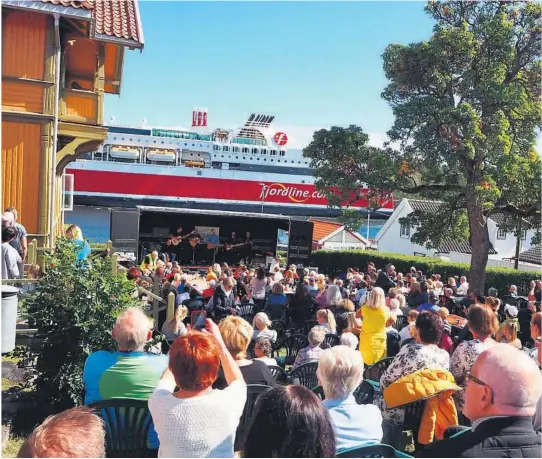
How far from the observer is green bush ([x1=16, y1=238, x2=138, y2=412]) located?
4832 mm

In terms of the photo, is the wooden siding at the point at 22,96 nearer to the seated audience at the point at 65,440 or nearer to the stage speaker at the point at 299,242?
the seated audience at the point at 65,440

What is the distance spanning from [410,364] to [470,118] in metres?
11.9

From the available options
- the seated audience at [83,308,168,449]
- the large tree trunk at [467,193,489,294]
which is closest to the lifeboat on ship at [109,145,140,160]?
the large tree trunk at [467,193,489,294]

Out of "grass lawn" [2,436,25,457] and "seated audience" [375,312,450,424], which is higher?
"seated audience" [375,312,450,424]

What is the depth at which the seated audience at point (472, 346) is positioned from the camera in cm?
409

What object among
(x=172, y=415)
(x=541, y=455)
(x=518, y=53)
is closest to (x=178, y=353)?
(x=172, y=415)

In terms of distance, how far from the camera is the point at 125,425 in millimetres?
3260

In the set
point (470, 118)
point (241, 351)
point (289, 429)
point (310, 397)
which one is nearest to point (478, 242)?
point (470, 118)

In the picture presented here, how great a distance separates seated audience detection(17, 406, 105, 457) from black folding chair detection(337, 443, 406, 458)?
4.02ft

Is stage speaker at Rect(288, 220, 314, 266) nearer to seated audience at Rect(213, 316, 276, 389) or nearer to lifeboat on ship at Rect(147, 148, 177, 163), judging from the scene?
seated audience at Rect(213, 316, 276, 389)

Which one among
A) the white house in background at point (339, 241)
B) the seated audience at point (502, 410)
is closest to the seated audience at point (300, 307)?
the seated audience at point (502, 410)

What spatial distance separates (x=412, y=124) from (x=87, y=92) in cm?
823

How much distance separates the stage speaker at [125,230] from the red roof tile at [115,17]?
30.0ft

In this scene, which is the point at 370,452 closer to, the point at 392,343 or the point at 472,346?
the point at 472,346
